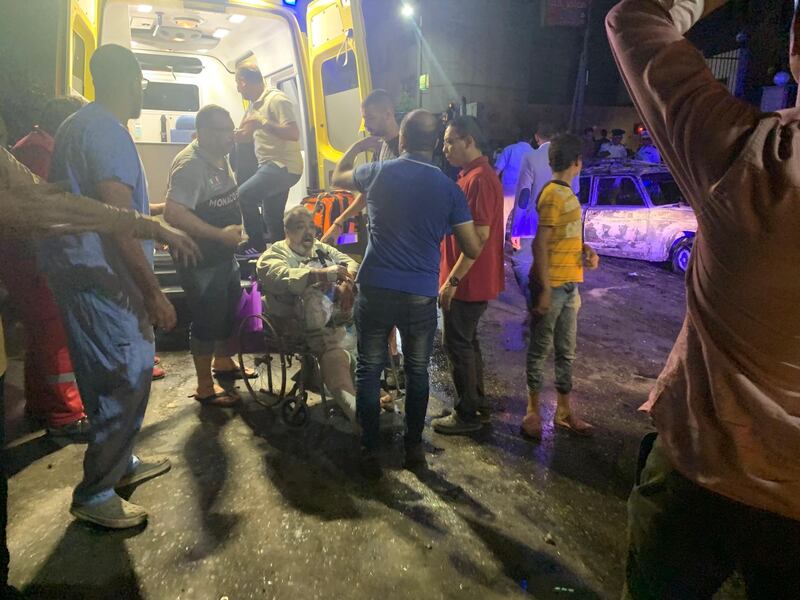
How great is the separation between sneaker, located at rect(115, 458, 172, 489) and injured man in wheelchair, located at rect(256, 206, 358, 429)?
1.12 meters

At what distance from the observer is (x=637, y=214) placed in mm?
9547

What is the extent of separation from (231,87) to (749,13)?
708 inches

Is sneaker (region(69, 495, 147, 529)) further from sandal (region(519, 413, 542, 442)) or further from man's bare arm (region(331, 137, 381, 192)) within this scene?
sandal (region(519, 413, 542, 442))

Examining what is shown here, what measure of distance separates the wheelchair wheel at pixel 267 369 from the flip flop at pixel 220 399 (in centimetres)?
13

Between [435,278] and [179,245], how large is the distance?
1.40 m

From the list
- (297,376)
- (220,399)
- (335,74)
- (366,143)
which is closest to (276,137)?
(335,74)

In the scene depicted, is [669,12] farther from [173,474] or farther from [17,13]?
[17,13]

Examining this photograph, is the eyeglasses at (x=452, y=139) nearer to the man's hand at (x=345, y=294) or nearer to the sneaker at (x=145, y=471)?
the man's hand at (x=345, y=294)

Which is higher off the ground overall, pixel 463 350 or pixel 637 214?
pixel 637 214

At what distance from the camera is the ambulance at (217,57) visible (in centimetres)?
463

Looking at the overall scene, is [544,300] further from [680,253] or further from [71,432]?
[680,253]

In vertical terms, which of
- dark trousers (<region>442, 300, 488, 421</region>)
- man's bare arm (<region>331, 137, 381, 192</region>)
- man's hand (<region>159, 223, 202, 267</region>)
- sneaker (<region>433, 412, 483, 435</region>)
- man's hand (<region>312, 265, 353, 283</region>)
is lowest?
sneaker (<region>433, 412, 483, 435</region>)

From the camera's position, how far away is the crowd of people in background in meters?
1.08

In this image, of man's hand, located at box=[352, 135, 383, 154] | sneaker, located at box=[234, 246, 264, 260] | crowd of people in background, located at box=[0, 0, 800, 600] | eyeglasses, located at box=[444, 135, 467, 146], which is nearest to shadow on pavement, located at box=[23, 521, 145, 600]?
crowd of people in background, located at box=[0, 0, 800, 600]
